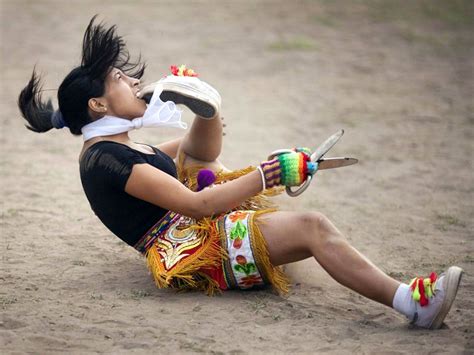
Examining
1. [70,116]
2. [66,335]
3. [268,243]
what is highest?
[70,116]

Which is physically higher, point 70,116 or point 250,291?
point 70,116

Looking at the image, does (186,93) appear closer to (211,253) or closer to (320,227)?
(211,253)

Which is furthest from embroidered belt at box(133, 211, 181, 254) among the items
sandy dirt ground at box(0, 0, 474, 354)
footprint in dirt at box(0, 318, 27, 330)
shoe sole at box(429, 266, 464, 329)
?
shoe sole at box(429, 266, 464, 329)

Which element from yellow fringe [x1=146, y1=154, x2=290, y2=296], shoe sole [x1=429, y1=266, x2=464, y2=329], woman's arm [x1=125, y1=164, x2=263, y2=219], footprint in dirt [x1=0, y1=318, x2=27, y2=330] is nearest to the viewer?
shoe sole [x1=429, y1=266, x2=464, y2=329]

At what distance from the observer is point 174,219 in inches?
145

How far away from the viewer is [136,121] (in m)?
3.57

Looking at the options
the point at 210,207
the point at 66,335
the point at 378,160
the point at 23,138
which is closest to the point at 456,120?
the point at 378,160

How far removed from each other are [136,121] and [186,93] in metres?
0.27

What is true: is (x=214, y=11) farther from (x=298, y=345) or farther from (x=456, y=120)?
(x=298, y=345)

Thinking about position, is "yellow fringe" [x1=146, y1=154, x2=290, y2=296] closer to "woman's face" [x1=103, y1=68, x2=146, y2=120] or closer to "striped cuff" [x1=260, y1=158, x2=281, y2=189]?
"striped cuff" [x1=260, y1=158, x2=281, y2=189]

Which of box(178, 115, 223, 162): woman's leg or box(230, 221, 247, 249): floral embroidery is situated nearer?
box(230, 221, 247, 249): floral embroidery

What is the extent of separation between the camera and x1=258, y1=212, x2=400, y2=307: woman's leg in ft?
10.6

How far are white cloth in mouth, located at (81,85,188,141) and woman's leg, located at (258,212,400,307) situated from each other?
691 millimetres

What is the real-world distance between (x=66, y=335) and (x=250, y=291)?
926 millimetres
